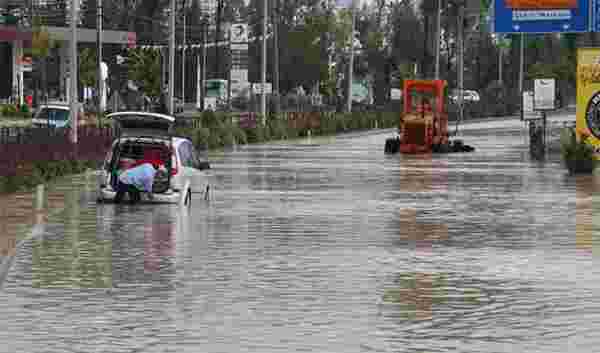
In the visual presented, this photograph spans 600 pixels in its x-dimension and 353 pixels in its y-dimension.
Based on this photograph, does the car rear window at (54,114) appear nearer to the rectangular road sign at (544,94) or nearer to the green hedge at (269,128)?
the green hedge at (269,128)

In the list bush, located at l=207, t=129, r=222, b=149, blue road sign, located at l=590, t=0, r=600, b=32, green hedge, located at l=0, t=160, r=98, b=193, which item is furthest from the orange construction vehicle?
green hedge, located at l=0, t=160, r=98, b=193

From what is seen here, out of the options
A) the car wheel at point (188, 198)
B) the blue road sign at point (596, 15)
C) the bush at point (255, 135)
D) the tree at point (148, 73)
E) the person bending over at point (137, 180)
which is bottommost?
the bush at point (255, 135)

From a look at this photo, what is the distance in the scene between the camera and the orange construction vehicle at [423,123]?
63.7 m

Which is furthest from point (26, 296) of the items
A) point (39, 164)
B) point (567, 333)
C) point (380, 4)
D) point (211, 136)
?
point (380, 4)

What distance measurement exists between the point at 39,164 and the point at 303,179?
6263 millimetres

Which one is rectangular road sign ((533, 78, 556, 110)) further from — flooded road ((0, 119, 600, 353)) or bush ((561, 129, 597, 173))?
flooded road ((0, 119, 600, 353))

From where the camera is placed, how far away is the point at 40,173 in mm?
39594

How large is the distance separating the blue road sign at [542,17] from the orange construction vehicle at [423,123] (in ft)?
11.5

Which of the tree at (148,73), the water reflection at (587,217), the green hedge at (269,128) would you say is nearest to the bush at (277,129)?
the green hedge at (269,128)

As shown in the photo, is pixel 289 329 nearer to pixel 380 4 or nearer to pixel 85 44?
pixel 85 44

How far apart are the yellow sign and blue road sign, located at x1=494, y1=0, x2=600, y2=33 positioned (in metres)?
9.51

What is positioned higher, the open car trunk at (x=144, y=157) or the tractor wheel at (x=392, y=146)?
the open car trunk at (x=144, y=157)

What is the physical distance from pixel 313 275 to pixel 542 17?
45869 mm

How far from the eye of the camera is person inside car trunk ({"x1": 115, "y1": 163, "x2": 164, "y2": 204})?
30.4 metres
